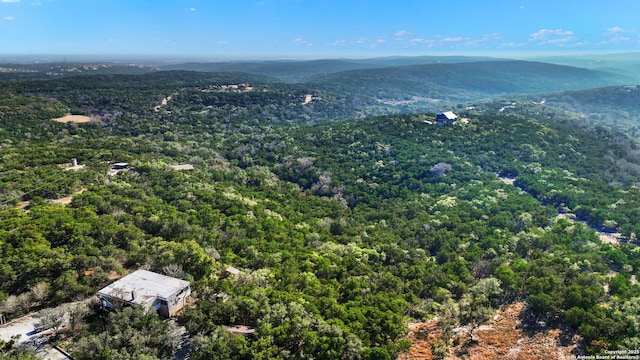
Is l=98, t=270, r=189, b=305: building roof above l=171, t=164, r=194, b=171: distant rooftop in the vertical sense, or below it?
above

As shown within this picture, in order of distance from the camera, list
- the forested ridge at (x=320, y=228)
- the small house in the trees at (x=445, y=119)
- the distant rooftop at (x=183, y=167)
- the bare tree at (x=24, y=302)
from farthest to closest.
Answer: the small house in the trees at (x=445, y=119) → the distant rooftop at (x=183, y=167) → the forested ridge at (x=320, y=228) → the bare tree at (x=24, y=302)

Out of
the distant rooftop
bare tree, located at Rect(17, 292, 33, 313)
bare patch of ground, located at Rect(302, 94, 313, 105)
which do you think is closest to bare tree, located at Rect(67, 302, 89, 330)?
bare tree, located at Rect(17, 292, 33, 313)

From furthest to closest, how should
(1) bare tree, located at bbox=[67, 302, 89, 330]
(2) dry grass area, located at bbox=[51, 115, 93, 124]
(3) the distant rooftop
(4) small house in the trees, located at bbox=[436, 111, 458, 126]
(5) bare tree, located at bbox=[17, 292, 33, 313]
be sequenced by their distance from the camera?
(4) small house in the trees, located at bbox=[436, 111, 458, 126], (2) dry grass area, located at bbox=[51, 115, 93, 124], (3) the distant rooftop, (5) bare tree, located at bbox=[17, 292, 33, 313], (1) bare tree, located at bbox=[67, 302, 89, 330]

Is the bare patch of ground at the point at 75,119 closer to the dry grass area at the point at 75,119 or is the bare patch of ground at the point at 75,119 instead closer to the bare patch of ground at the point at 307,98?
the dry grass area at the point at 75,119

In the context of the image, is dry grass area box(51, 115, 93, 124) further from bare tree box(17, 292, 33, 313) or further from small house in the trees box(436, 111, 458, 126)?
small house in the trees box(436, 111, 458, 126)

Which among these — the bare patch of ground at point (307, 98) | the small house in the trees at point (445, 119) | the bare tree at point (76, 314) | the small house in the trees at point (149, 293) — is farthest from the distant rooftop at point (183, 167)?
the bare patch of ground at point (307, 98)

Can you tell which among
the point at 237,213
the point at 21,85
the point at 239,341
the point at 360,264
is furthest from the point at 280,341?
the point at 21,85
